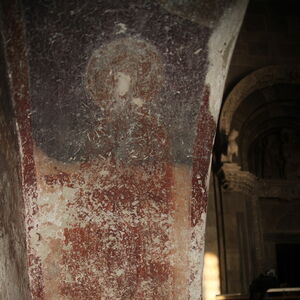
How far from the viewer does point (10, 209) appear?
186cm

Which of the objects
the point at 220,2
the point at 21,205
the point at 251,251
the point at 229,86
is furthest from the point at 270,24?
the point at 21,205

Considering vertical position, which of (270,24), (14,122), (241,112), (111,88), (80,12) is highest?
(270,24)

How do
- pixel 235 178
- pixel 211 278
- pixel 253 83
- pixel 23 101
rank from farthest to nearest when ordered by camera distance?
pixel 253 83
pixel 235 178
pixel 211 278
pixel 23 101

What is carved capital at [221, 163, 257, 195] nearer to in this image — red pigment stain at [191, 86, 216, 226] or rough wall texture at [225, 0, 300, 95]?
rough wall texture at [225, 0, 300, 95]

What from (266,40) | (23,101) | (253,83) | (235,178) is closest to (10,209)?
(23,101)

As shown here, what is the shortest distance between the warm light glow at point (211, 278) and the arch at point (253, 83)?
73.3 inches

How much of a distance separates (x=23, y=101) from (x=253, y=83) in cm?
647

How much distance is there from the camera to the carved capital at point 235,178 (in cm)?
741

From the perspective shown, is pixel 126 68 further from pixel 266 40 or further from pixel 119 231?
pixel 266 40

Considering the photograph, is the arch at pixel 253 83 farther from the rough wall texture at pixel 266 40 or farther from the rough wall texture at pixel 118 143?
the rough wall texture at pixel 118 143

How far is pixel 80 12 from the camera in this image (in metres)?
1.86

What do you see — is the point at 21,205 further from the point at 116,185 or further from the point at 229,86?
the point at 229,86

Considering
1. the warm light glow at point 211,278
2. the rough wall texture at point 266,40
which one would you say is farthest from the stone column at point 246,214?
the rough wall texture at point 266,40

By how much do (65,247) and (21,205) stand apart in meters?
0.22
